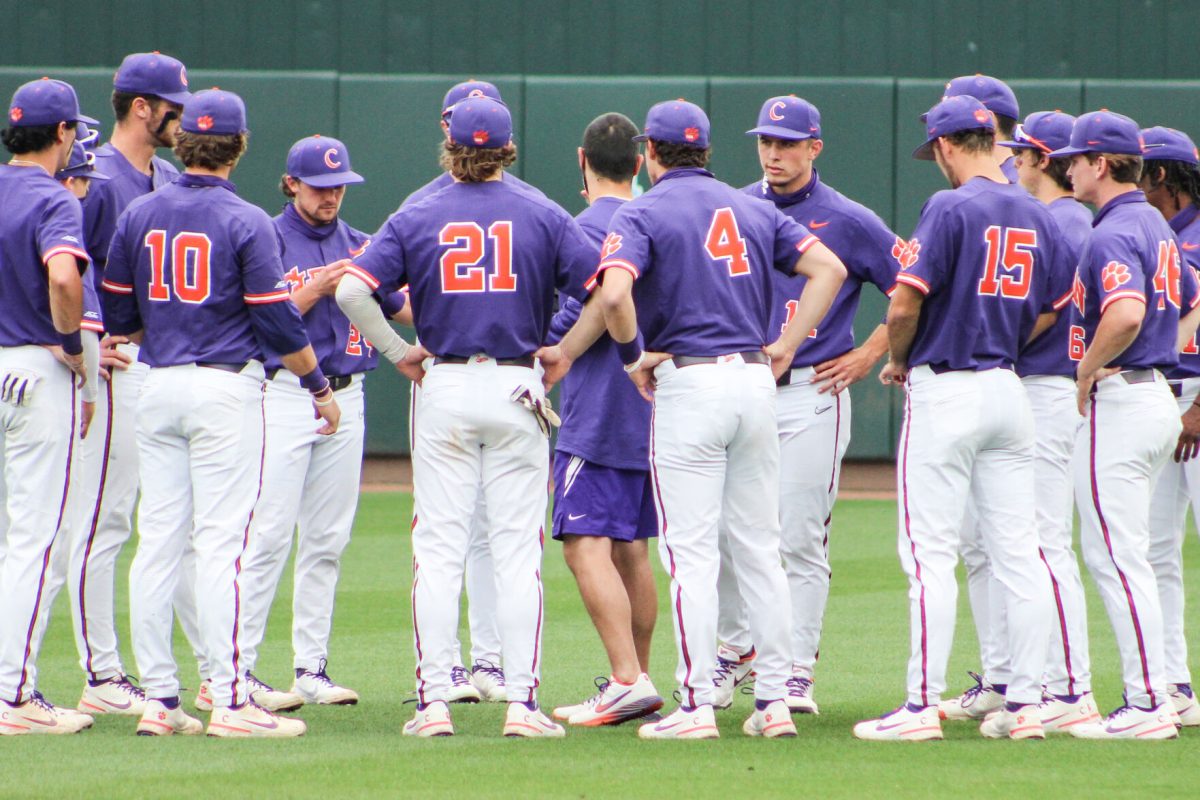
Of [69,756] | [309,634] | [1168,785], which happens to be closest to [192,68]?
[309,634]

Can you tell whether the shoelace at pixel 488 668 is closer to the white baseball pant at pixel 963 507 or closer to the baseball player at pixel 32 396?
the baseball player at pixel 32 396

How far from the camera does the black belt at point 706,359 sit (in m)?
5.84

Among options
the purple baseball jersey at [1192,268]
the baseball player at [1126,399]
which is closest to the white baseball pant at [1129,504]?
the baseball player at [1126,399]

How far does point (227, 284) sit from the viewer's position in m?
5.82

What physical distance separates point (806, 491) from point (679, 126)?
1565mm

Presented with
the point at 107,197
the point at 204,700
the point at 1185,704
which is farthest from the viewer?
the point at 107,197

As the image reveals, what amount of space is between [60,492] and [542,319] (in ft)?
6.06

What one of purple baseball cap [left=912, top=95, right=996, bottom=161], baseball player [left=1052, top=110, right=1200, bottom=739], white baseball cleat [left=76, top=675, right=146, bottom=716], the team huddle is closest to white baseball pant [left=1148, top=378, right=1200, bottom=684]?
the team huddle

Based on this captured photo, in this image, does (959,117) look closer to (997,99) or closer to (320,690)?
(997,99)

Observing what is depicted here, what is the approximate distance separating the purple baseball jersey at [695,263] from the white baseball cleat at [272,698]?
2055 millimetres

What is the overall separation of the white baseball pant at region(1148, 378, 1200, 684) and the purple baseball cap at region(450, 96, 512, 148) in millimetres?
2833

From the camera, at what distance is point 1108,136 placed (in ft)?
19.9

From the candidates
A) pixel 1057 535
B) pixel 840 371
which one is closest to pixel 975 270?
pixel 840 371

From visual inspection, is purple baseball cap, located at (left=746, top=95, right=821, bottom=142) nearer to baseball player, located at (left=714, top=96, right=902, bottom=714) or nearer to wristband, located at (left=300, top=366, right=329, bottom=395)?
baseball player, located at (left=714, top=96, right=902, bottom=714)
